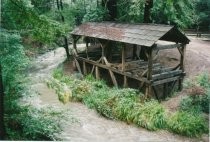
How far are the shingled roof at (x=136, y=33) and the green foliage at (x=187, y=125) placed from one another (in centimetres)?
305

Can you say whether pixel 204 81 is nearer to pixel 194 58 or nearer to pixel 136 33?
pixel 136 33

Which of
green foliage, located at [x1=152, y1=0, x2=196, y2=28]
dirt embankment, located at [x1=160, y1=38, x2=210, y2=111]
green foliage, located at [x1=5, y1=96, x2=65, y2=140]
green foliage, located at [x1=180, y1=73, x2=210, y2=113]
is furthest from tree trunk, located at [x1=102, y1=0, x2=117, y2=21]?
green foliage, located at [x1=5, y1=96, x2=65, y2=140]

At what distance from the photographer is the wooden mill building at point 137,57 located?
12.9 metres

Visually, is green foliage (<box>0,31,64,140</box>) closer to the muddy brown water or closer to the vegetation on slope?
the muddy brown water

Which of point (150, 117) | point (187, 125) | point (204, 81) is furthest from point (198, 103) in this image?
point (150, 117)

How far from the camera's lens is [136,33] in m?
13.6

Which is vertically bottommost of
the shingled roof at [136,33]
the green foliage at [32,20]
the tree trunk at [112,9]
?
the shingled roof at [136,33]

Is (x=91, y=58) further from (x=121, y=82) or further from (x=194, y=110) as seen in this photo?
(x=194, y=110)

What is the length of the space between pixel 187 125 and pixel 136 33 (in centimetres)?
492

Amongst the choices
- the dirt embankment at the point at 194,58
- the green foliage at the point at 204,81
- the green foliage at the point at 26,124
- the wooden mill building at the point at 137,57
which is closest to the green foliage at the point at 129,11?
the wooden mill building at the point at 137,57

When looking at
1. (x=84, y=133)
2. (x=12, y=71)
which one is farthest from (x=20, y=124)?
(x=84, y=133)

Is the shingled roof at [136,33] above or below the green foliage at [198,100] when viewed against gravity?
above

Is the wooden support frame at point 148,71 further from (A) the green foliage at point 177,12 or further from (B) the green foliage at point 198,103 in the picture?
(A) the green foliage at point 177,12

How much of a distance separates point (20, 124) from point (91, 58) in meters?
10.2
